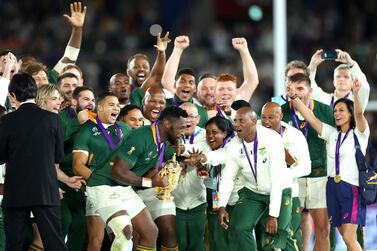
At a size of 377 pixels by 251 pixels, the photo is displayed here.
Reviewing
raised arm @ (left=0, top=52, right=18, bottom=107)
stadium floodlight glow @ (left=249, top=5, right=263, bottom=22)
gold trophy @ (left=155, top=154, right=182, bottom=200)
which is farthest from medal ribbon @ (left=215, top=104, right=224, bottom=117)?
stadium floodlight glow @ (left=249, top=5, right=263, bottom=22)

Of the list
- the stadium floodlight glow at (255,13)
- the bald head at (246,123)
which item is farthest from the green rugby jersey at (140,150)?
the stadium floodlight glow at (255,13)

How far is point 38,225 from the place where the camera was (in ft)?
28.0

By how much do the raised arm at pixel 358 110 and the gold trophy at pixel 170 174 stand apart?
5.70 feet

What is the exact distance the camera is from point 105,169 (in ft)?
29.0

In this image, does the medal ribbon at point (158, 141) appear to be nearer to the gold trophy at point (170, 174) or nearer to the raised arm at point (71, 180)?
the gold trophy at point (170, 174)

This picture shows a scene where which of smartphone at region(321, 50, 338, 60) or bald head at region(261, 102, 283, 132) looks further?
smartphone at region(321, 50, 338, 60)

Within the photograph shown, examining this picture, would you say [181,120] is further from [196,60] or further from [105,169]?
[196,60]

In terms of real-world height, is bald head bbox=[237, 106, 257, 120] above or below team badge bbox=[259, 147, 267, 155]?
above

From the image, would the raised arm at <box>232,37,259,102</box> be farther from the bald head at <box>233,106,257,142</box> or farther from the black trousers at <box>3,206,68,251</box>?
the black trousers at <box>3,206,68,251</box>

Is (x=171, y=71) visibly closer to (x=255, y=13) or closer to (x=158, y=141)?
(x=158, y=141)

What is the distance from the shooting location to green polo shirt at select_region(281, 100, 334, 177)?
1013 centimetres

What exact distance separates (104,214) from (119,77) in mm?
1900

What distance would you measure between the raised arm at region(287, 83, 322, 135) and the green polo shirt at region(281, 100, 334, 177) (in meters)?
0.21

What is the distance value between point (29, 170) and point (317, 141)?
9.98 feet
